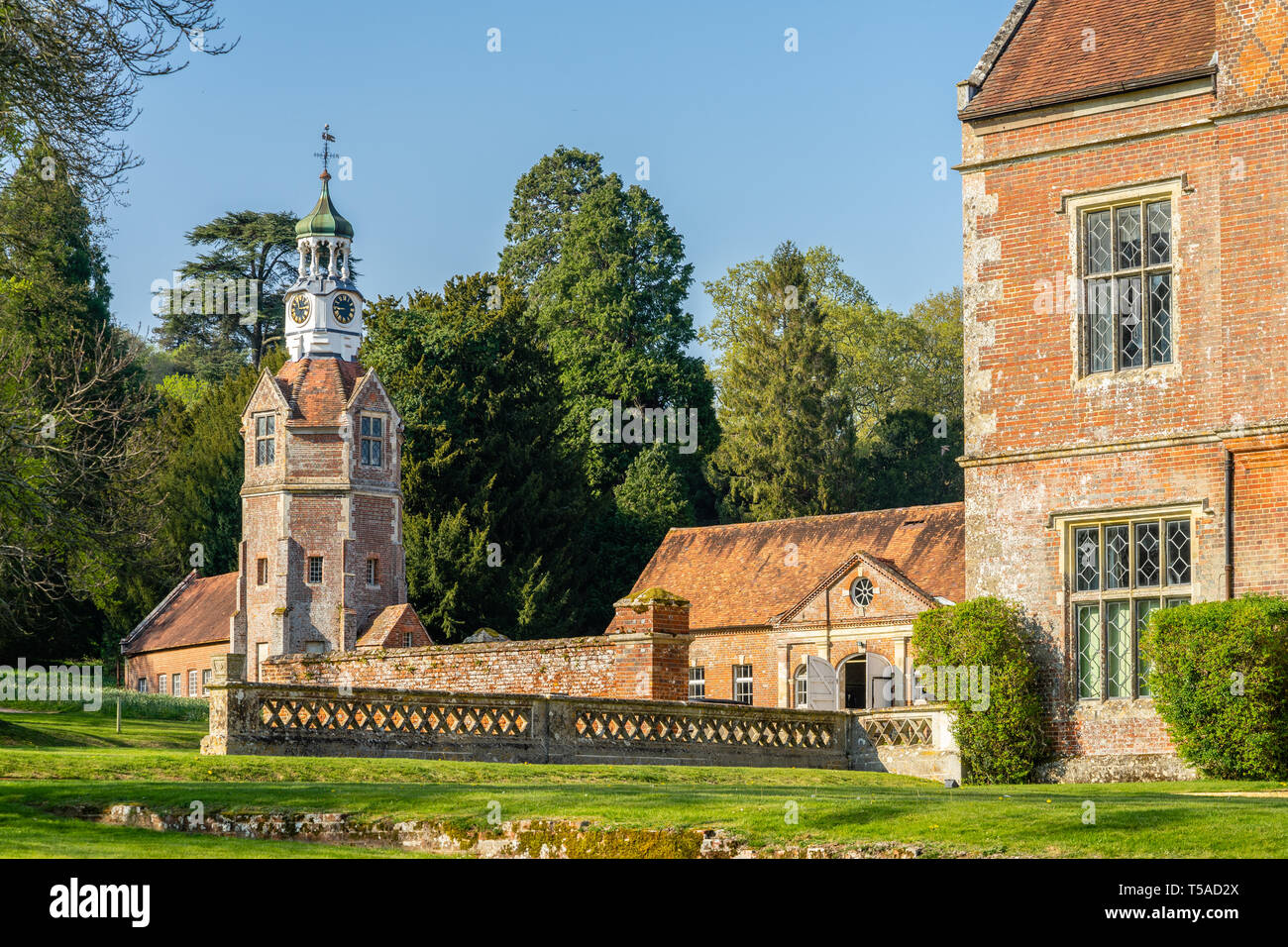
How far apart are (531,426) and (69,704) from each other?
61.1 feet

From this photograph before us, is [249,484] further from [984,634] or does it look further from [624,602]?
[984,634]

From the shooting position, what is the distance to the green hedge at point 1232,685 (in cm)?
2027

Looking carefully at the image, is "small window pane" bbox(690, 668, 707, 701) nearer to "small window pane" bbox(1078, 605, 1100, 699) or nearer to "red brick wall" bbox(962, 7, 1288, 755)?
"red brick wall" bbox(962, 7, 1288, 755)

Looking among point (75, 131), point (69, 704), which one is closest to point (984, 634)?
point (75, 131)

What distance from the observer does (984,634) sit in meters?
22.4

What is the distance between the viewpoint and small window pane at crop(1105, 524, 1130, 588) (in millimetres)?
22109

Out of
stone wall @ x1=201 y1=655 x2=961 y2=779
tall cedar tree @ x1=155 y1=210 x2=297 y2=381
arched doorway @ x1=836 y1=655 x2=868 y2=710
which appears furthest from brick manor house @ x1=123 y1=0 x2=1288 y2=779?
tall cedar tree @ x1=155 y1=210 x2=297 y2=381

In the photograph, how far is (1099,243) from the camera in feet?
74.1

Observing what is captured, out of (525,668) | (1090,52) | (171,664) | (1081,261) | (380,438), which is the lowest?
(171,664)

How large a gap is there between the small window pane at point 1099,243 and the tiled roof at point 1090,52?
5.24ft

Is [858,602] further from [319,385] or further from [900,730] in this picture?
[900,730]

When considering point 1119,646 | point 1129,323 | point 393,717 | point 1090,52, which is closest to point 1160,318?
point 1129,323

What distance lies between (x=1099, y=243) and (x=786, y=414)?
150ft

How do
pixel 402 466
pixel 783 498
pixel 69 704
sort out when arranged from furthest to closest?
pixel 783 498 → pixel 402 466 → pixel 69 704
